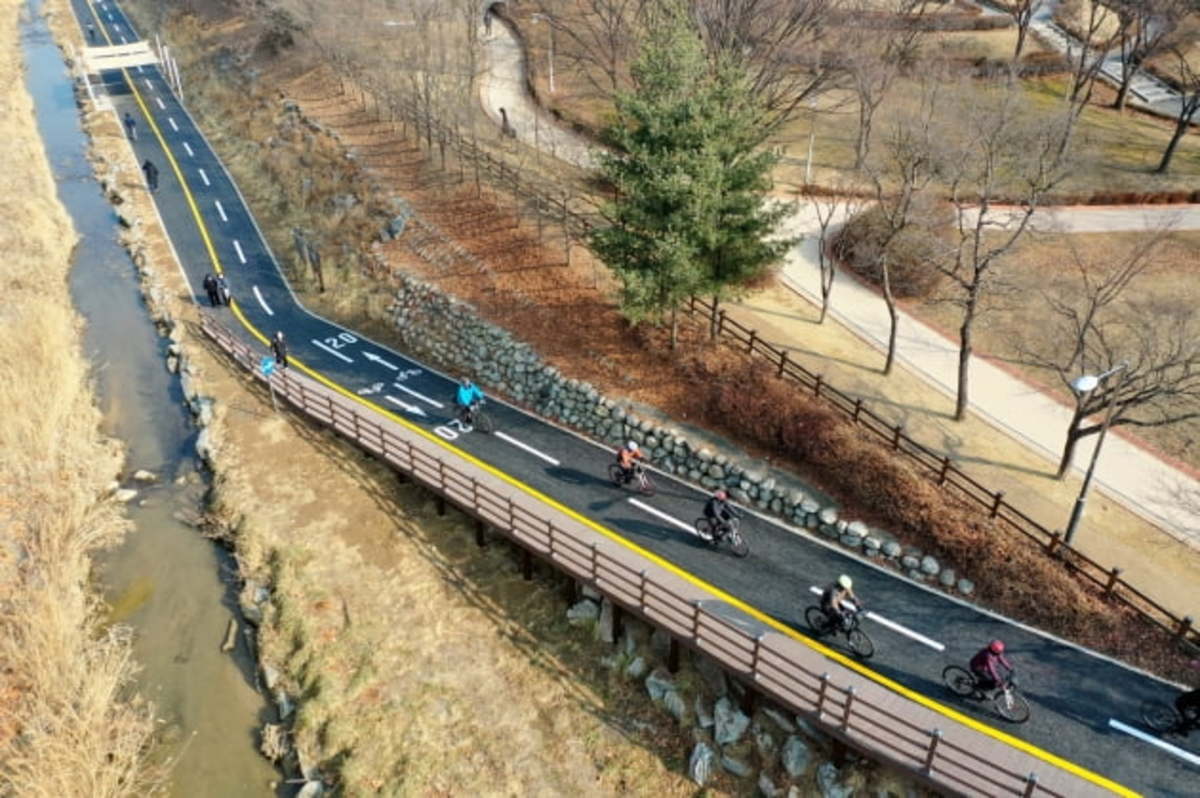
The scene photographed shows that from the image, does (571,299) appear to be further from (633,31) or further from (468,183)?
(633,31)

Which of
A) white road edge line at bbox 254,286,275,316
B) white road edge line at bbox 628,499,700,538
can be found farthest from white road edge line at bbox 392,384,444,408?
white road edge line at bbox 254,286,275,316

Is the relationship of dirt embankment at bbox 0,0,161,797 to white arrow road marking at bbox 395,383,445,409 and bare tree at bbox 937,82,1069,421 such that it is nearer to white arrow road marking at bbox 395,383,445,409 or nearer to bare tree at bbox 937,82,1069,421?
white arrow road marking at bbox 395,383,445,409

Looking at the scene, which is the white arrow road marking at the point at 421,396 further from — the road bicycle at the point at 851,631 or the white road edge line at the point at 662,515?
the road bicycle at the point at 851,631

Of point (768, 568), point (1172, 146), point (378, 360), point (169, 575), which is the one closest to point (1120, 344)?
point (768, 568)

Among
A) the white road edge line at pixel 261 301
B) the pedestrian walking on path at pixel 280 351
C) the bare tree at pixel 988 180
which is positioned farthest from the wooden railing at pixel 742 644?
the bare tree at pixel 988 180

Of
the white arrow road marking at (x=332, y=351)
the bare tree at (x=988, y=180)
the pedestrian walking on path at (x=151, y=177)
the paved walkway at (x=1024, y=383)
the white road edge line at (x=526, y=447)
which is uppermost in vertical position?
the bare tree at (x=988, y=180)

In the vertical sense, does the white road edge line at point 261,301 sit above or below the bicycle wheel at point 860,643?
below

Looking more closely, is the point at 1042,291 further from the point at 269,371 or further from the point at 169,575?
the point at 169,575
